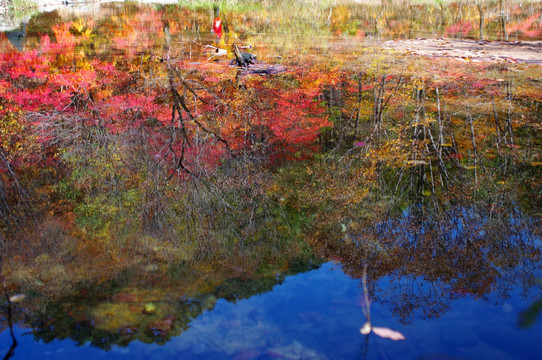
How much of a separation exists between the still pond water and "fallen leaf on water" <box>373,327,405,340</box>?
0.10 ft

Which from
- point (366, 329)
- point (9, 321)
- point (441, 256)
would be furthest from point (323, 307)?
point (9, 321)

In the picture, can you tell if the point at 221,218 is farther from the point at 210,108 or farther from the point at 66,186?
the point at 210,108

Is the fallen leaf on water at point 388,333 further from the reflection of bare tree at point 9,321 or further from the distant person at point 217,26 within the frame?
the distant person at point 217,26

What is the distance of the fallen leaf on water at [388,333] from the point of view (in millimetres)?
2270

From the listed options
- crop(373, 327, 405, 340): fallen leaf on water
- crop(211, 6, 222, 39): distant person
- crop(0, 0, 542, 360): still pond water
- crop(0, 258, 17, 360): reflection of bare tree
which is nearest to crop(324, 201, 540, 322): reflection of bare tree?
crop(0, 0, 542, 360): still pond water

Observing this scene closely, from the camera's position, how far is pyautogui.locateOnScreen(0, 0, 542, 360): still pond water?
2.21 metres

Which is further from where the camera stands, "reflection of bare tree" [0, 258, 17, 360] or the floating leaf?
the floating leaf

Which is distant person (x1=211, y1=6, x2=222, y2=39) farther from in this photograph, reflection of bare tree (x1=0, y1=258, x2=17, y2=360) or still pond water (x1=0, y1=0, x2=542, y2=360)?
reflection of bare tree (x1=0, y1=258, x2=17, y2=360)

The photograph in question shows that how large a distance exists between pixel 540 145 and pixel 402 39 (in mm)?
7389

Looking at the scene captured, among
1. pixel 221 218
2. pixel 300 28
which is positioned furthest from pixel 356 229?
pixel 300 28

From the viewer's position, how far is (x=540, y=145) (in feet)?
15.9

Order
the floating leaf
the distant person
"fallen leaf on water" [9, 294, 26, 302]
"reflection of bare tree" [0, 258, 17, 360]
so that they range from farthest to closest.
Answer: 1. the distant person
2. "fallen leaf on water" [9, 294, 26, 302]
3. the floating leaf
4. "reflection of bare tree" [0, 258, 17, 360]

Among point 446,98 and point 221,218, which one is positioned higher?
point 446,98

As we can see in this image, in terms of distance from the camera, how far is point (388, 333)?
7.53ft
